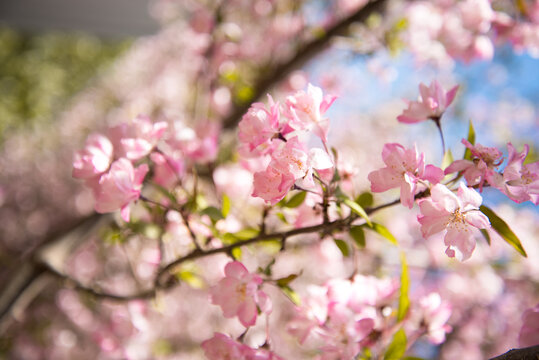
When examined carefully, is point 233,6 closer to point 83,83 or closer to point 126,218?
point 126,218

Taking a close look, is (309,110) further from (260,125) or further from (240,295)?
(240,295)

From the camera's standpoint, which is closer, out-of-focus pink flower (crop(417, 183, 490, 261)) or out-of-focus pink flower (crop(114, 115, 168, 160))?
out-of-focus pink flower (crop(417, 183, 490, 261))

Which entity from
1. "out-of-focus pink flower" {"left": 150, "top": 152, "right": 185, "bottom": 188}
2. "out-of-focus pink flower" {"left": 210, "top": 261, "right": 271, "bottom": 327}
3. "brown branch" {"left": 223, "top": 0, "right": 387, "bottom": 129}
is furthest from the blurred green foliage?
"out-of-focus pink flower" {"left": 210, "top": 261, "right": 271, "bottom": 327}

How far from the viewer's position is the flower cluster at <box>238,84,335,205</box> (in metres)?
0.51

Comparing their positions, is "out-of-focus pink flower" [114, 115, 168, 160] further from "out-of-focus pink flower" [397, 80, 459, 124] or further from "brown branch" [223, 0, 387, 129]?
"brown branch" [223, 0, 387, 129]


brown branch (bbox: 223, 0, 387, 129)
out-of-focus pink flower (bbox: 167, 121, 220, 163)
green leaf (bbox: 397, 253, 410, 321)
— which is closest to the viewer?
green leaf (bbox: 397, 253, 410, 321)

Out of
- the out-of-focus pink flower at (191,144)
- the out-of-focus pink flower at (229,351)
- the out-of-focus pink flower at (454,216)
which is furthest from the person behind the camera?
the out-of-focus pink flower at (191,144)

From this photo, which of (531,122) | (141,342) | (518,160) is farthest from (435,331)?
(531,122)

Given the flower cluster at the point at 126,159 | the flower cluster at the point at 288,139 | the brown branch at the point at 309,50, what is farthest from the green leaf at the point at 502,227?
the brown branch at the point at 309,50

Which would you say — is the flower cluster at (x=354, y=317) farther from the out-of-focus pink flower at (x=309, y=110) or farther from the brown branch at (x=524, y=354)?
the out-of-focus pink flower at (x=309, y=110)

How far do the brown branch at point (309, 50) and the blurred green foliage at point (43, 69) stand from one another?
3.89 meters

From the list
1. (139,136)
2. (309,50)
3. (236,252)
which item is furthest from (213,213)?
(309,50)

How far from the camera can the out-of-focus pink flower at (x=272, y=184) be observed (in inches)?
20.4

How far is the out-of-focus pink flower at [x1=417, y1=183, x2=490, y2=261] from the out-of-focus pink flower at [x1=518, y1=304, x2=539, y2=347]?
24 cm
